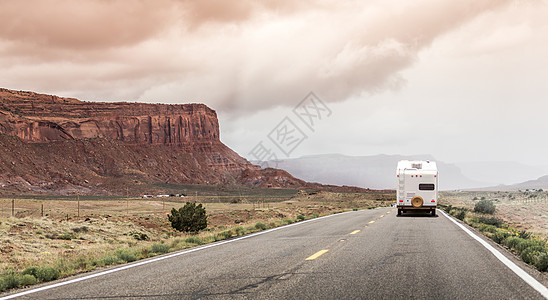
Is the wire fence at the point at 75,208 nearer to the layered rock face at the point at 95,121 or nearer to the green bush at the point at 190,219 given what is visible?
the green bush at the point at 190,219

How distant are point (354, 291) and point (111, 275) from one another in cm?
476

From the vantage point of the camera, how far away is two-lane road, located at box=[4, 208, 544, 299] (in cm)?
650

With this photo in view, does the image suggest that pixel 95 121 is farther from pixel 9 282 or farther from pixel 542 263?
pixel 542 263

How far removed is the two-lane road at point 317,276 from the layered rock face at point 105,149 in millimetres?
107843

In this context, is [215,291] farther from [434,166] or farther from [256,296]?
[434,166]

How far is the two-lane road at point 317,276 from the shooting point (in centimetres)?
650

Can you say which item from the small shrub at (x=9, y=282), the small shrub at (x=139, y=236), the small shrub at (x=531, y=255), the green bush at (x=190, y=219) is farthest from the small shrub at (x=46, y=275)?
the green bush at (x=190, y=219)

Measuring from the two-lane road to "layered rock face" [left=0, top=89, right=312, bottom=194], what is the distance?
354 ft

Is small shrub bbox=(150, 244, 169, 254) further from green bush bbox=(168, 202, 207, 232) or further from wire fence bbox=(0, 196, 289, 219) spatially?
wire fence bbox=(0, 196, 289, 219)

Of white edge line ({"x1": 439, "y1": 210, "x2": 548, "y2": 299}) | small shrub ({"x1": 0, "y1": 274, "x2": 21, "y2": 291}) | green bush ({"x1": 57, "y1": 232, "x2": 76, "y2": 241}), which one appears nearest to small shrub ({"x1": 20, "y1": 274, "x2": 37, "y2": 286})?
small shrub ({"x1": 0, "y1": 274, "x2": 21, "y2": 291})

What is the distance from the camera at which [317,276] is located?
25.2 feet

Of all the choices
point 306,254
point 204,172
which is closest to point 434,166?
point 306,254

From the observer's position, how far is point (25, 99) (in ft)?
551

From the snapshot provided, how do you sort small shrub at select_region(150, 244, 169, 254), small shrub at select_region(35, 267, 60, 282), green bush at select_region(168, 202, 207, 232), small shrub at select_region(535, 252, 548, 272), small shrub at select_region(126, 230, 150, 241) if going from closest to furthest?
1. small shrub at select_region(535, 252, 548, 272)
2. small shrub at select_region(35, 267, 60, 282)
3. small shrub at select_region(150, 244, 169, 254)
4. small shrub at select_region(126, 230, 150, 241)
5. green bush at select_region(168, 202, 207, 232)
